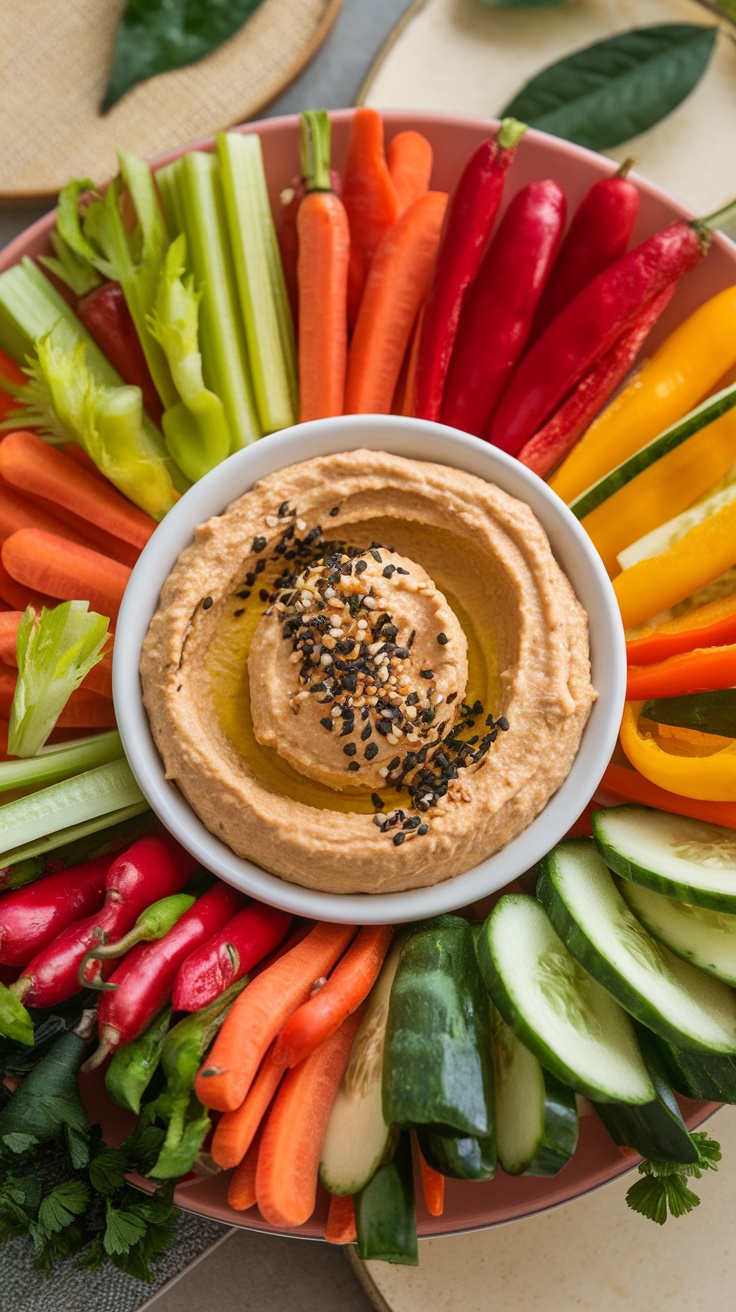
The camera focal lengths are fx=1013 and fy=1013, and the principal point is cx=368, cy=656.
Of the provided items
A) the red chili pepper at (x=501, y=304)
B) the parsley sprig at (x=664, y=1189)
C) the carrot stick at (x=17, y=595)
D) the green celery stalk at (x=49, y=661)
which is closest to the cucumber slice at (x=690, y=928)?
the parsley sprig at (x=664, y=1189)

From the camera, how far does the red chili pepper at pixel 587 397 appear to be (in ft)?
9.75

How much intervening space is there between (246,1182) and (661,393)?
2394 millimetres

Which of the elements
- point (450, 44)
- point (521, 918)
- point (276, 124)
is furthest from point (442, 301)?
point (521, 918)

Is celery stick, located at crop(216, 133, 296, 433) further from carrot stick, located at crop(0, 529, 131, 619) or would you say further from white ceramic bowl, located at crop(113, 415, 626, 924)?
carrot stick, located at crop(0, 529, 131, 619)

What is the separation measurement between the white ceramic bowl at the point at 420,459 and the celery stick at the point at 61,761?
27cm

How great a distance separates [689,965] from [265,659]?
1.35 m

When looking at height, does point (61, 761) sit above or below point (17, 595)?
below

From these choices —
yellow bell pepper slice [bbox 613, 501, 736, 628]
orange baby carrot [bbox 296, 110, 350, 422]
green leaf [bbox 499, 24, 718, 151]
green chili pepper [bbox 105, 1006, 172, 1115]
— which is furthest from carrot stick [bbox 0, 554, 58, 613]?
green leaf [bbox 499, 24, 718, 151]

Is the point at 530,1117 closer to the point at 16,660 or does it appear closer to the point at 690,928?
the point at 690,928

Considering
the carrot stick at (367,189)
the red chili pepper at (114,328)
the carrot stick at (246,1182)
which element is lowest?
the carrot stick at (246,1182)

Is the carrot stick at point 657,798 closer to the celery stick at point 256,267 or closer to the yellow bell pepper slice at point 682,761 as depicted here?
the yellow bell pepper slice at point 682,761

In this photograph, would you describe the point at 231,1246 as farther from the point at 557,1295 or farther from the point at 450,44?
the point at 450,44

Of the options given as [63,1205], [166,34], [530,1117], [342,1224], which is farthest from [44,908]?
[166,34]

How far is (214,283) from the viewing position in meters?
2.99
